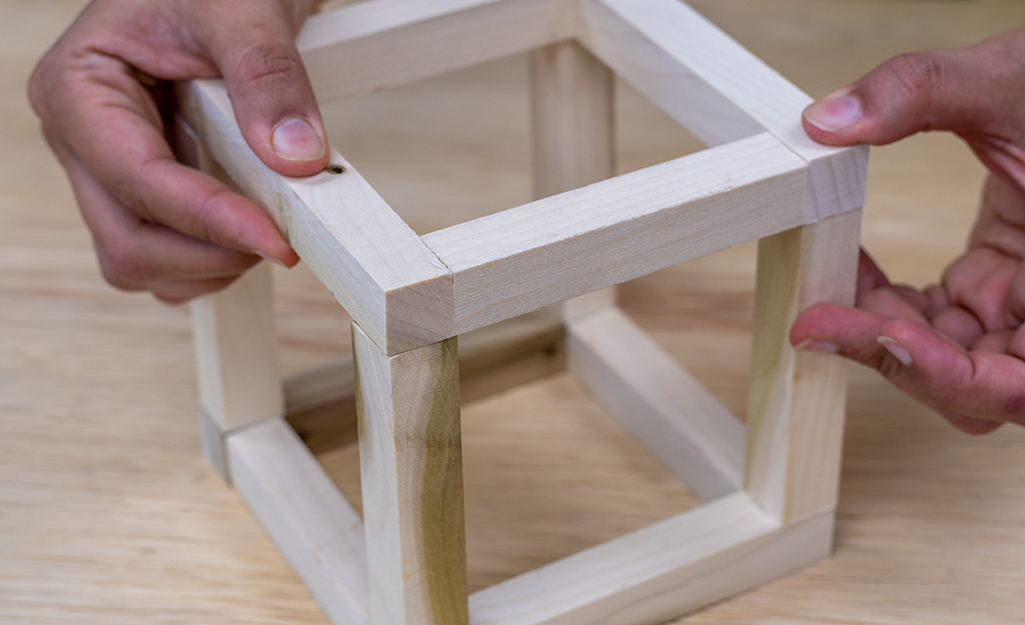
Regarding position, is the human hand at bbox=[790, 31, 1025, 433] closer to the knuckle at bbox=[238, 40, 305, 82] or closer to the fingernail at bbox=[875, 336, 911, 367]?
the fingernail at bbox=[875, 336, 911, 367]

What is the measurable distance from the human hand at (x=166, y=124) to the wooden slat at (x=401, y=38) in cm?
2

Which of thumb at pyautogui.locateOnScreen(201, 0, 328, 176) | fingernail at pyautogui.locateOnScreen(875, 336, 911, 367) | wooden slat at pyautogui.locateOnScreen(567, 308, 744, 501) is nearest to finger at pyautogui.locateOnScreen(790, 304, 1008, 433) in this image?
fingernail at pyautogui.locateOnScreen(875, 336, 911, 367)

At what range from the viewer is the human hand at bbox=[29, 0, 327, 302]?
0.51 meters

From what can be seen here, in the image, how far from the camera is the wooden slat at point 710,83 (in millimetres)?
507

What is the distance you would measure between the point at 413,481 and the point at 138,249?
0.21 m

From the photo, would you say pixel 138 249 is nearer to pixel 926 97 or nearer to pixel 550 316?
pixel 550 316

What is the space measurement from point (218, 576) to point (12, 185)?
46cm

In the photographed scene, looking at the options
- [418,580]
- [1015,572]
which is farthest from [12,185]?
[1015,572]

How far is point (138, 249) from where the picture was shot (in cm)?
60

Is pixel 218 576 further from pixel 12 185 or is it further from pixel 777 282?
pixel 12 185

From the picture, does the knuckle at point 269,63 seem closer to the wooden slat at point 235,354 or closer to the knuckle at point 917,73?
the wooden slat at point 235,354

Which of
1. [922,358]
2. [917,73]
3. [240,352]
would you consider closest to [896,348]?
[922,358]

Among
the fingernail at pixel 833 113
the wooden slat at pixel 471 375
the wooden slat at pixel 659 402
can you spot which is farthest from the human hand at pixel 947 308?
the wooden slat at pixel 471 375

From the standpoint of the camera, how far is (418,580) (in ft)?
1.63
